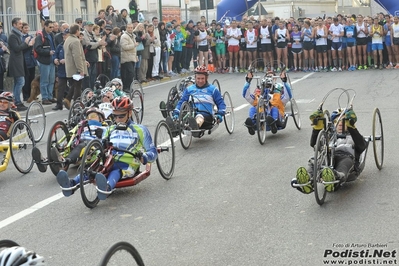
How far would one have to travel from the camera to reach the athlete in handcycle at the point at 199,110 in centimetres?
1295

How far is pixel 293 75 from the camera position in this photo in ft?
93.2

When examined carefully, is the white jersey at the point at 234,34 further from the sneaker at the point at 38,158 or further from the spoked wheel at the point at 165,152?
the sneaker at the point at 38,158

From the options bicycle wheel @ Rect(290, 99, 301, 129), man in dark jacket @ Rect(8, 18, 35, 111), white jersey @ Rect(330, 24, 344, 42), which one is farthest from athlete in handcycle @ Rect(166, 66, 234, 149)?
white jersey @ Rect(330, 24, 344, 42)

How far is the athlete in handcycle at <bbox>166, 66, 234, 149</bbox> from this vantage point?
13.0 m

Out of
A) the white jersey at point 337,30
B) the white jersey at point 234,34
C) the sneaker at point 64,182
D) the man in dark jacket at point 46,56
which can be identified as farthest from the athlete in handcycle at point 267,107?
the white jersey at point 234,34

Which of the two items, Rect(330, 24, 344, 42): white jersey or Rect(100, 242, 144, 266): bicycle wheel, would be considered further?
Rect(330, 24, 344, 42): white jersey

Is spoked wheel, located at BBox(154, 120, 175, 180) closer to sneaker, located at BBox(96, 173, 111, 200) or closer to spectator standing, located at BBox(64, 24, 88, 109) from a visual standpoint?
sneaker, located at BBox(96, 173, 111, 200)

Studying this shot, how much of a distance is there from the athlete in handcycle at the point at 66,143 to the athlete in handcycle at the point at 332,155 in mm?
2837

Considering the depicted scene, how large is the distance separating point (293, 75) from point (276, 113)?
49.4 feet

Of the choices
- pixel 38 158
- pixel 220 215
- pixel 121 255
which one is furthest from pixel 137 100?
pixel 121 255

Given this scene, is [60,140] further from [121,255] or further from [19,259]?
[19,259]

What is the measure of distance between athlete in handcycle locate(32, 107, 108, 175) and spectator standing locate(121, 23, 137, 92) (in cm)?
1153

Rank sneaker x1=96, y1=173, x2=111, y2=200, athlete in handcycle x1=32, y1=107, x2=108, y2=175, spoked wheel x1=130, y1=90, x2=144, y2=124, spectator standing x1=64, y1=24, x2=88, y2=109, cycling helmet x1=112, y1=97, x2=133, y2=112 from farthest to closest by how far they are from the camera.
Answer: spectator standing x1=64, y1=24, x2=88, y2=109 < spoked wheel x1=130, y1=90, x2=144, y2=124 < athlete in handcycle x1=32, y1=107, x2=108, y2=175 < cycling helmet x1=112, y1=97, x2=133, y2=112 < sneaker x1=96, y1=173, x2=111, y2=200

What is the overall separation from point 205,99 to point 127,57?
9.67 m
